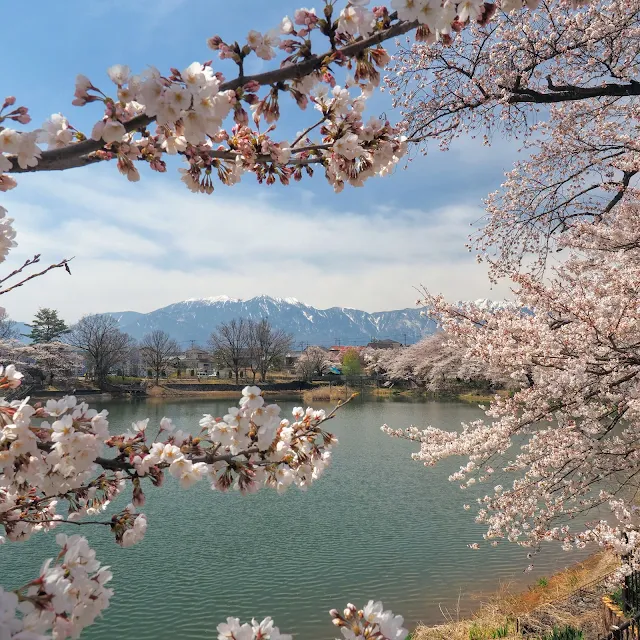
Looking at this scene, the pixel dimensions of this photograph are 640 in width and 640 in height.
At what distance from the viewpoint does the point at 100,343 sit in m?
47.1

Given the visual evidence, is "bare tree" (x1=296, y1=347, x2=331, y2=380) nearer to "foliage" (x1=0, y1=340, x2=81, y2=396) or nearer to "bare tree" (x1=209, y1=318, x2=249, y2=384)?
"bare tree" (x1=209, y1=318, x2=249, y2=384)

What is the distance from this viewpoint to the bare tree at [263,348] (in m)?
62.3

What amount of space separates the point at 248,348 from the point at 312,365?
8.85 meters

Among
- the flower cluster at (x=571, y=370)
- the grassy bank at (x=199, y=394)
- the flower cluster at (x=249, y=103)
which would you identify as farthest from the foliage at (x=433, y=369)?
the flower cluster at (x=249, y=103)

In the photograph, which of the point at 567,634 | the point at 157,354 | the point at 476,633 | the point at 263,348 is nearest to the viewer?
the point at 567,634

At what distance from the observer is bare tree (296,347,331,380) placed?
6272 centimetres

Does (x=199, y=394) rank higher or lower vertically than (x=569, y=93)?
lower

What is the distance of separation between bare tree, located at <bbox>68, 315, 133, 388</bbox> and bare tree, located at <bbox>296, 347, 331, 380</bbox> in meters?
22.1

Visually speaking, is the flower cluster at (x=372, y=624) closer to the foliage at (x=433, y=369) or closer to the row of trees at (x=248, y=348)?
the foliage at (x=433, y=369)

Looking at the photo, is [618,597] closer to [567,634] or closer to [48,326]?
[567,634]

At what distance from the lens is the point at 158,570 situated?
28.6 ft

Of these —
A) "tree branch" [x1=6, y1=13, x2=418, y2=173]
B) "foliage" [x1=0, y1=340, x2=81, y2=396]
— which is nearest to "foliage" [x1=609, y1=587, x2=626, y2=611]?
"tree branch" [x1=6, y1=13, x2=418, y2=173]

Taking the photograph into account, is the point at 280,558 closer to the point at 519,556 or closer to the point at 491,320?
the point at 519,556

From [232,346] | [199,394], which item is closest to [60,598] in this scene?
[199,394]
